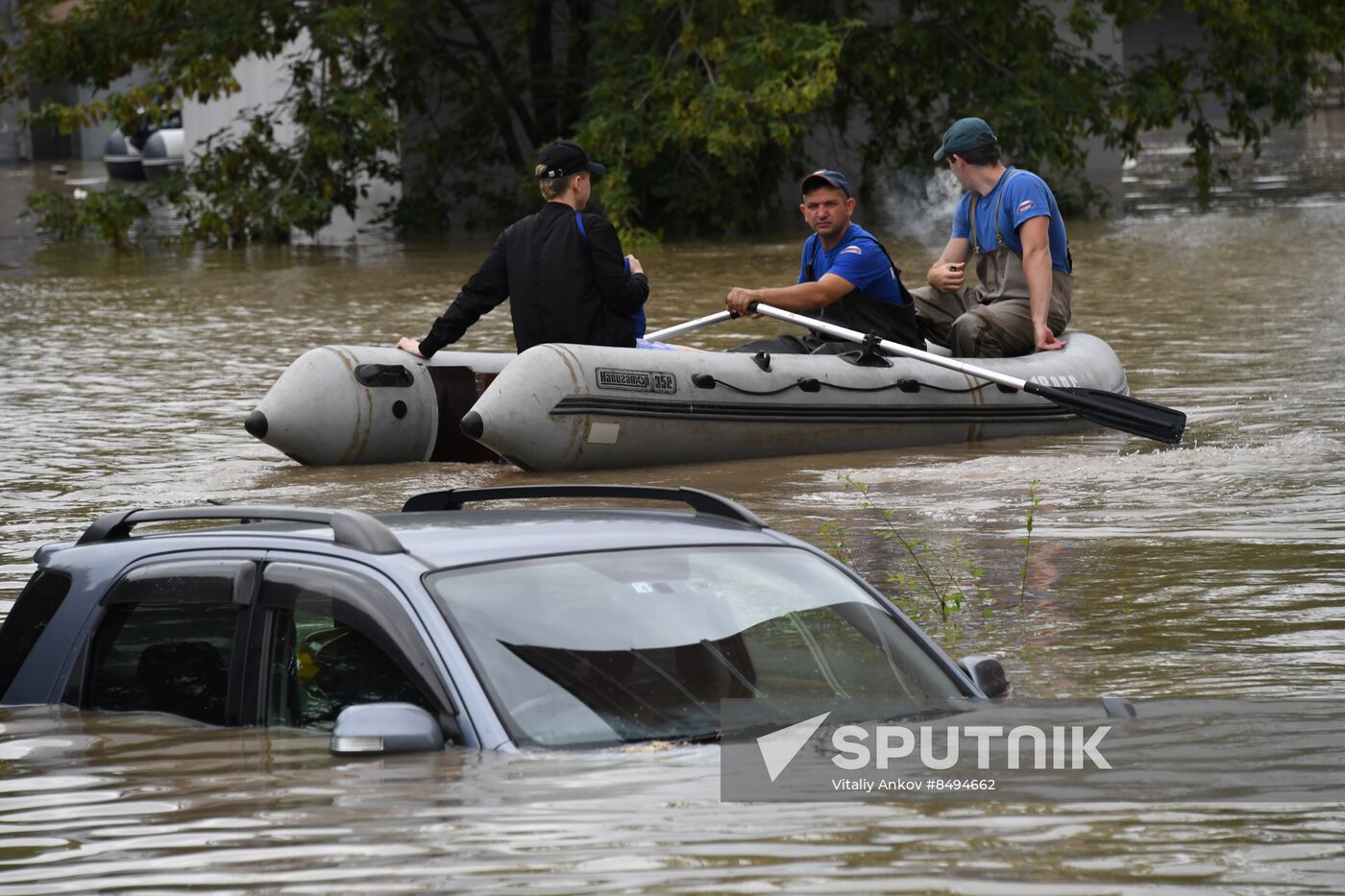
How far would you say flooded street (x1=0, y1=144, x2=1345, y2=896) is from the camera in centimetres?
345

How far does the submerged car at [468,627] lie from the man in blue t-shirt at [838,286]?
642 centimetres

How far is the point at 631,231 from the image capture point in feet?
77.5

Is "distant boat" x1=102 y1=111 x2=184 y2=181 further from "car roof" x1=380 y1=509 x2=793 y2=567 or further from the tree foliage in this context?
"car roof" x1=380 y1=509 x2=793 y2=567

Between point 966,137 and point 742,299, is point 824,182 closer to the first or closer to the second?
point 742,299

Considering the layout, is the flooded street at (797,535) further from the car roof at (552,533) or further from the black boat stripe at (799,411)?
the car roof at (552,533)

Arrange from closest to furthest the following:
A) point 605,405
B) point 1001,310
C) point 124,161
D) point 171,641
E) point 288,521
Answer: point 171,641 → point 288,521 → point 605,405 → point 1001,310 → point 124,161

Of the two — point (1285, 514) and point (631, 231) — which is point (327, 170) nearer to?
point (631, 231)

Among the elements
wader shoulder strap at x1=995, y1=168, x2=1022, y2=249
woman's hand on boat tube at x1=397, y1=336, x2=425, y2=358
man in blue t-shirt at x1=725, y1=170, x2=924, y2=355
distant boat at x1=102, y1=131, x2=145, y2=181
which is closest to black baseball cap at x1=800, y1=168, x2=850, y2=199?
man in blue t-shirt at x1=725, y1=170, x2=924, y2=355

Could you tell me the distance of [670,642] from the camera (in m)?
3.97

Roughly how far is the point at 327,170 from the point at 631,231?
4934mm

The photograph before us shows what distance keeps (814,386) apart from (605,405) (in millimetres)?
1228

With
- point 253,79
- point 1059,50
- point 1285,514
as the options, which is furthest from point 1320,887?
point 253,79

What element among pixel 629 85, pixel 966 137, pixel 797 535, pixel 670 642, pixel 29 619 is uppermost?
pixel 629 85
